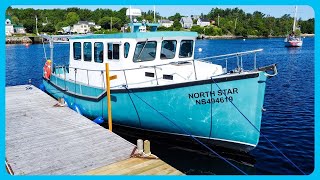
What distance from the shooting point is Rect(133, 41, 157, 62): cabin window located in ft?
34.8

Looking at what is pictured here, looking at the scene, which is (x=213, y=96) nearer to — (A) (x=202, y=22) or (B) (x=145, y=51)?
(B) (x=145, y=51)

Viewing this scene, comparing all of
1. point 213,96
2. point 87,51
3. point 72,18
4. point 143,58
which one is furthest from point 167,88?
point 72,18

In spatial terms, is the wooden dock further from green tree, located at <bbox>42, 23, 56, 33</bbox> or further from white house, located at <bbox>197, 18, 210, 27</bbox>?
white house, located at <bbox>197, 18, 210, 27</bbox>

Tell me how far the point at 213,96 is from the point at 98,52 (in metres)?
5.02

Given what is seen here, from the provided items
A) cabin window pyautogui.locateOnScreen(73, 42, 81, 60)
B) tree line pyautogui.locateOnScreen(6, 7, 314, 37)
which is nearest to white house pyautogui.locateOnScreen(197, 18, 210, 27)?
tree line pyautogui.locateOnScreen(6, 7, 314, 37)

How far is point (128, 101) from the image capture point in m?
10.1

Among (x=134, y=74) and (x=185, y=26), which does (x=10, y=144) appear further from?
(x=185, y=26)

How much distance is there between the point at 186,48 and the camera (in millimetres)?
11508

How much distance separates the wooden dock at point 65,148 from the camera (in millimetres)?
6523

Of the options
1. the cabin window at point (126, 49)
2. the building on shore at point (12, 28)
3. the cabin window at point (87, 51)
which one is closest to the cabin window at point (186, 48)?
the cabin window at point (126, 49)

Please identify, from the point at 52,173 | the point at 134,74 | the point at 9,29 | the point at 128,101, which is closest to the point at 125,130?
the point at 128,101

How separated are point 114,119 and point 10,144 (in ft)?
11.7

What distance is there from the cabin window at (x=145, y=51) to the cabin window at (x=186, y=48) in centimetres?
111

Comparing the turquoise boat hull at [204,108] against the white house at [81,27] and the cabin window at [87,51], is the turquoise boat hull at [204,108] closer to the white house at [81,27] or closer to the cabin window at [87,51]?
the cabin window at [87,51]
